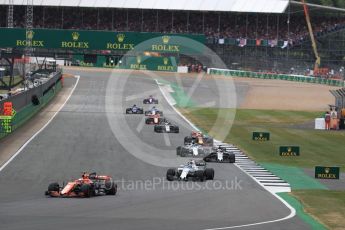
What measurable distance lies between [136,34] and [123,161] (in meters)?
88.1

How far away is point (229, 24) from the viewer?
135m

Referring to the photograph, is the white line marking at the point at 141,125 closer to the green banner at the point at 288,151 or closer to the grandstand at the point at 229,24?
the green banner at the point at 288,151

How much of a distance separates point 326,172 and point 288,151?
28.0 ft

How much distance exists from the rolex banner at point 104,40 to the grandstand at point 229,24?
203 cm

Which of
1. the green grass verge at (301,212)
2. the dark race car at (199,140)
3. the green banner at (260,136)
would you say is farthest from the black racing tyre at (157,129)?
the green grass verge at (301,212)

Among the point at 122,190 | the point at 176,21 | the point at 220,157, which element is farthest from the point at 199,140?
the point at 176,21

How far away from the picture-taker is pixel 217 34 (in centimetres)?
13212

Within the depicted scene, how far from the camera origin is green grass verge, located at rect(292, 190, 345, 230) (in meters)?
25.3

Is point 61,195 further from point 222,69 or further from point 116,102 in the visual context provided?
point 222,69

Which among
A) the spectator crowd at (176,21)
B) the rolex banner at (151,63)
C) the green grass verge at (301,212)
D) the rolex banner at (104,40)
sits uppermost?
the spectator crowd at (176,21)

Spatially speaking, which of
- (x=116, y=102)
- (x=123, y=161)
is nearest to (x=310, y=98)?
(x=116, y=102)

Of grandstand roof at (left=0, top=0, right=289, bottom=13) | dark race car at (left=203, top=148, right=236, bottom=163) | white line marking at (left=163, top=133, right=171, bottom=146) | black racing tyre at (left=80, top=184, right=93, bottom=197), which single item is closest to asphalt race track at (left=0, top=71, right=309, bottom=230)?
white line marking at (left=163, top=133, right=171, bottom=146)

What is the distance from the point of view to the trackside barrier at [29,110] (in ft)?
170

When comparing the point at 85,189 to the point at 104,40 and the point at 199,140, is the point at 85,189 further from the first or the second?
the point at 104,40
